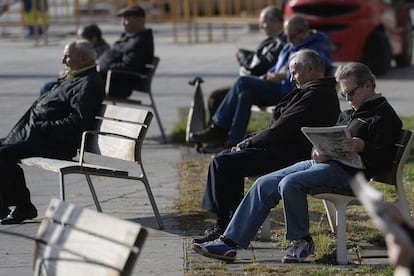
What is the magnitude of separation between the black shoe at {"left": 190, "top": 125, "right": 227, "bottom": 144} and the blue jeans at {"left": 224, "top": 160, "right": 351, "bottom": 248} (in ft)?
Result: 12.9

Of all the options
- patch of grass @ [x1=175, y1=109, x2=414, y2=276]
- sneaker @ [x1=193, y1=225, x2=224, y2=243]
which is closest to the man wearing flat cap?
patch of grass @ [x1=175, y1=109, x2=414, y2=276]

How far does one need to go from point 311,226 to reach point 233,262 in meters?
1.11

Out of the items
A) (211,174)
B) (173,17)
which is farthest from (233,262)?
(173,17)

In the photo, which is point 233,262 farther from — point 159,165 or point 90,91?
point 159,165

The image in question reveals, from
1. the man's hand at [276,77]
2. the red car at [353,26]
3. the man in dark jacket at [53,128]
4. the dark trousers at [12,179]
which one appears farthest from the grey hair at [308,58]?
the red car at [353,26]

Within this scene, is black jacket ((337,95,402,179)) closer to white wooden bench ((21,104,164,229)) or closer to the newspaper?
the newspaper

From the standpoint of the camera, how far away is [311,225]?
8.03 metres

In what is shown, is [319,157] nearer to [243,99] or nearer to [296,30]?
[296,30]

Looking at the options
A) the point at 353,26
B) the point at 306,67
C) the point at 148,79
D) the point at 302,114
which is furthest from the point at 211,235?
the point at 353,26

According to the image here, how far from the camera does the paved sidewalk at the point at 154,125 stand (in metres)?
7.24

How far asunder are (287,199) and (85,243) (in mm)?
2210

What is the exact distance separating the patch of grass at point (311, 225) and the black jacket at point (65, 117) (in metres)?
0.99

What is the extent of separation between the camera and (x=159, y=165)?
10773mm

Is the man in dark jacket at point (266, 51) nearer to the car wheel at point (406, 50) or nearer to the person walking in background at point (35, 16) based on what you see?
the car wheel at point (406, 50)
